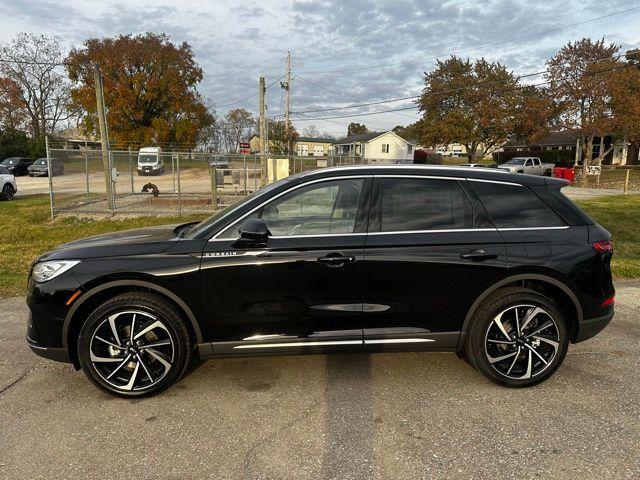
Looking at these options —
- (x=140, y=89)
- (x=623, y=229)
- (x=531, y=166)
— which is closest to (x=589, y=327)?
(x=623, y=229)

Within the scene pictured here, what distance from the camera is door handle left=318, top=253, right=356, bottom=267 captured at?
3176 mm

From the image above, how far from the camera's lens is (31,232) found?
10656 mm

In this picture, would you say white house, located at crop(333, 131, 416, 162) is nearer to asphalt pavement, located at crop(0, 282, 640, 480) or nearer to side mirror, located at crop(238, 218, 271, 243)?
asphalt pavement, located at crop(0, 282, 640, 480)

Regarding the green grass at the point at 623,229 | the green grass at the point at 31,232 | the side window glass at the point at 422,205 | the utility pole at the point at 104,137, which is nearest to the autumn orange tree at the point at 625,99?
the green grass at the point at 623,229

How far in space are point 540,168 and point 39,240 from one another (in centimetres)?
3431

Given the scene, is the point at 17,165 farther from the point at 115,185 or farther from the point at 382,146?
the point at 382,146

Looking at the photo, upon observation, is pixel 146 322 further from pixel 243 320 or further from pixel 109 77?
pixel 109 77

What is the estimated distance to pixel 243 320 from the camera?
3205 millimetres

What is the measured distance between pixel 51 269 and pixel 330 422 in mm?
2268

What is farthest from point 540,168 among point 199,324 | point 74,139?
point 74,139

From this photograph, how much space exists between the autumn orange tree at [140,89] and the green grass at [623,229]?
41.6 meters

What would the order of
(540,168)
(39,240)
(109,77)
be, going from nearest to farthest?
(39,240), (540,168), (109,77)

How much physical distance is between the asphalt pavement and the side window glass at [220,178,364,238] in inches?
47.8

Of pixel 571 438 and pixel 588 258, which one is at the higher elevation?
pixel 588 258
